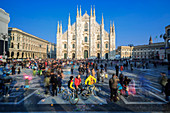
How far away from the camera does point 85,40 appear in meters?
51.5

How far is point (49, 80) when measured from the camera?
6.54 m

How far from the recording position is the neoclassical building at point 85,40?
4953cm

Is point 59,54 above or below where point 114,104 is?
above

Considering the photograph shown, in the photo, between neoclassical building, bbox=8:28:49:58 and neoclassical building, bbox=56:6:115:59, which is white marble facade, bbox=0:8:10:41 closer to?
neoclassical building, bbox=8:28:49:58

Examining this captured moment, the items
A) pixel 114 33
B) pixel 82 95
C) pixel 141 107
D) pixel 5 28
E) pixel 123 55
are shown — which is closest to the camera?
pixel 141 107

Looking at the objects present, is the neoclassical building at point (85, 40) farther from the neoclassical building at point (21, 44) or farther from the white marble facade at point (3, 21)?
the white marble facade at point (3, 21)

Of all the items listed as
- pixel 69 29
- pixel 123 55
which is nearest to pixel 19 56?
pixel 69 29

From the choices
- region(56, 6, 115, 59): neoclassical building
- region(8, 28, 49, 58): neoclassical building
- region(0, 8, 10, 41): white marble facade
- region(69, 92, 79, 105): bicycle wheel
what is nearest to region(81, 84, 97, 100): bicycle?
region(69, 92, 79, 105): bicycle wheel

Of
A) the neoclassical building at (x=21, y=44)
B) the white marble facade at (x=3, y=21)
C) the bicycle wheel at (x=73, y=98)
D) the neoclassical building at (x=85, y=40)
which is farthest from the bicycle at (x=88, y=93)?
the neoclassical building at (x=21, y=44)

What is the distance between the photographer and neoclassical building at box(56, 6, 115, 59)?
4953cm

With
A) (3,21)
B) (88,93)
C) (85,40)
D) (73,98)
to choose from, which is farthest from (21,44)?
(73,98)

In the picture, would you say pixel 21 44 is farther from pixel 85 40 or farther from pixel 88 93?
pixel 88 93

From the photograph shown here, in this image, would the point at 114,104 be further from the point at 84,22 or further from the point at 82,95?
the point at 84,22

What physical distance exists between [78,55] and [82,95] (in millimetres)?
43915
